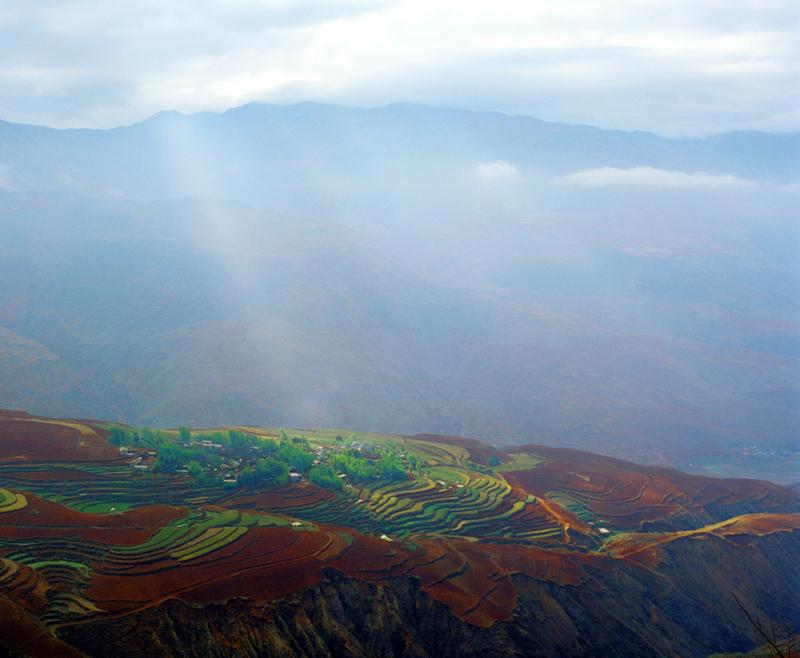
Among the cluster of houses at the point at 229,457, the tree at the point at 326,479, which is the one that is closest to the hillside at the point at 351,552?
the tree at the point at 326,479

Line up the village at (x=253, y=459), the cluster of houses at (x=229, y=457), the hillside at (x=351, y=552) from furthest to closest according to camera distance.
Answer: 1. the village at (x=253, y=459)
2. the cluster of houses at (x=229, y=457)
3. the hillside at (x=351, y=552)

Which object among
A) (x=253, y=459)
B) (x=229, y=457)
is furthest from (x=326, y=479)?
(x=229, y=457)

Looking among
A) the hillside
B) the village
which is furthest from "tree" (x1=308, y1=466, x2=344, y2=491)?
the hillside

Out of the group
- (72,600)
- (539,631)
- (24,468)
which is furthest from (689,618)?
(24,468)

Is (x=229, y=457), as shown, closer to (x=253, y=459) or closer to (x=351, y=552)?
(x=253, y=459)

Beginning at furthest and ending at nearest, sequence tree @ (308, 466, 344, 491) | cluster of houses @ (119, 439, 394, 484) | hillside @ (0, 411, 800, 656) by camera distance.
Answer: tree @ (308, 466, 344, 491), cluster of houses @ (119, 439, 394, 484), hillside @ (0, 411, 800, 656)

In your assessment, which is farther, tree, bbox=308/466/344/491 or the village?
tree, bbox=308/466/344/491

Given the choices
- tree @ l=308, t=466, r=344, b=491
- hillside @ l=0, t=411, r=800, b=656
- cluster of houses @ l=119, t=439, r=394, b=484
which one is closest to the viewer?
hillside @ l=0, t=411, r=800, b=656

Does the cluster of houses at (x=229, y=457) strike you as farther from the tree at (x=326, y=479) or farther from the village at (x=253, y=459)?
the tree at (x=326, y=479)

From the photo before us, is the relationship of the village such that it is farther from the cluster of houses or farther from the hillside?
the hillside
